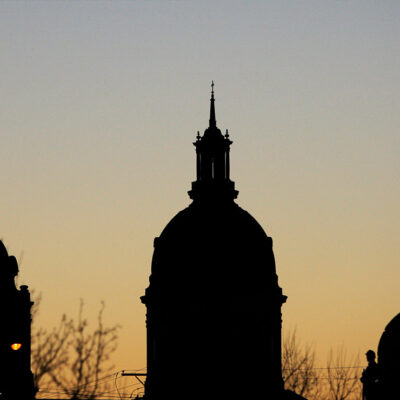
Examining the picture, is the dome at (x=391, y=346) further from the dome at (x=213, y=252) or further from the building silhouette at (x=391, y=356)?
the dome at (x=213, y=252)

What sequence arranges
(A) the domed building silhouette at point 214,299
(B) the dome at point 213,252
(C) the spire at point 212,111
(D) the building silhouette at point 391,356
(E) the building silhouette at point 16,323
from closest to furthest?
1. (E) the building silhouette at point 16,323
2. (D) the building silhouette at point 391,356
3. (A) the domed building silhouette at point 214,299
4. (B) the dome at point 213,252
5. (C) the spire at point 212,111

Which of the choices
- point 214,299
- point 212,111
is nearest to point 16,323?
point 214,299

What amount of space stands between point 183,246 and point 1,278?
39.8 m

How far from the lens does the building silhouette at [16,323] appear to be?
110 m

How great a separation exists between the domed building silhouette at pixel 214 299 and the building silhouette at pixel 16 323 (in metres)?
36.9

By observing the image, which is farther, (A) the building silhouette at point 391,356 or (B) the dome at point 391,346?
(B) the dome at point 391,346

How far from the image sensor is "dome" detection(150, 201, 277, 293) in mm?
151000

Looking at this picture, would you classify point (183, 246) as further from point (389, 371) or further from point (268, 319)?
point (389, 371)

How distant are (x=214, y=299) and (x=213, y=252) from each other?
270cm


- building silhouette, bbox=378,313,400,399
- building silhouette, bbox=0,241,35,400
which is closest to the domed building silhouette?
building silhouette, bbox=378,313,400,399

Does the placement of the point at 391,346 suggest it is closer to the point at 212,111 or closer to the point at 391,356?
the point at 391,356

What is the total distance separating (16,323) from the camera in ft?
368

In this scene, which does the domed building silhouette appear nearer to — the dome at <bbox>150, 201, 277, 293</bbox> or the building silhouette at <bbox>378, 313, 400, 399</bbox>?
the dome at <bbox>150, 201, 277, 293</bbox>

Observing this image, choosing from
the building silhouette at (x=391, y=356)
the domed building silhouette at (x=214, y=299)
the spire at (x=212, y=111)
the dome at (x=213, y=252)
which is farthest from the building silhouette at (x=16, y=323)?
the spire at (x=212, y=111)
